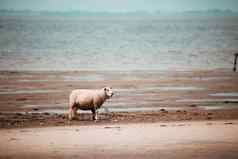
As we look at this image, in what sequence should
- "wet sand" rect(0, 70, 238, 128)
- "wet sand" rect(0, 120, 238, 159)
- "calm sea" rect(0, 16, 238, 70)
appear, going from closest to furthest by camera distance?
1. "wet sand" rect(0, 120, 238, 159)
2. "wet sand" rect(0, 70, 238, 128)
3. "calm sea" rect(0, 16, 238, 70)

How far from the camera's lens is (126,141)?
14.9m

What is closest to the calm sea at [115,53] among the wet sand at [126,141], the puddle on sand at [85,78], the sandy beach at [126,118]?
the puddle on sand at [85,78]

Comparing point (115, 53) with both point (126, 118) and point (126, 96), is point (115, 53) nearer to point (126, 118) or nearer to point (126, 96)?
point (126, 96)

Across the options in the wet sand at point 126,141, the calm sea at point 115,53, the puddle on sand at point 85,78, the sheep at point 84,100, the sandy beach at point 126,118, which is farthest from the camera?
the calm sea at point 115,53

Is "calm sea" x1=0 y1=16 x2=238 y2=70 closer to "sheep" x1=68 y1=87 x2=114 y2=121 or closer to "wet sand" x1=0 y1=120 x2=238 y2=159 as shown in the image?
"sheep" x1=68 y1=87 x2=114 y2=121

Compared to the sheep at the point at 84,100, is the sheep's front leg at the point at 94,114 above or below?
below

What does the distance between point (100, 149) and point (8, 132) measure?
134 inches

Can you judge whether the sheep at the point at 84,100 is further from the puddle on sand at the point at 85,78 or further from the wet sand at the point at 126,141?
the puddle on sand at the point at 85,78

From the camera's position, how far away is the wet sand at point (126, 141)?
1350 centimetres

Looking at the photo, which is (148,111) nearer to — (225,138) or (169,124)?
(169,124)

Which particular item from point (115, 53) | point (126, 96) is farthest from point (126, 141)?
point (115, 53)

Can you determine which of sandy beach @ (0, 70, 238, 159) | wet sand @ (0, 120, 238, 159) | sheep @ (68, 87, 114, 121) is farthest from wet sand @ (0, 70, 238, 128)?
wet sand @ (0, 120, 238, 159)

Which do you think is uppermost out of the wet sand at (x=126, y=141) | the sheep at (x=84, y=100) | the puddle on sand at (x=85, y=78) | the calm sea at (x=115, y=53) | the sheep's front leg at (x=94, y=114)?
the calm sea at (x=115, y=53)

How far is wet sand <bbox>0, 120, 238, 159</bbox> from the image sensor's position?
44.3 ft
